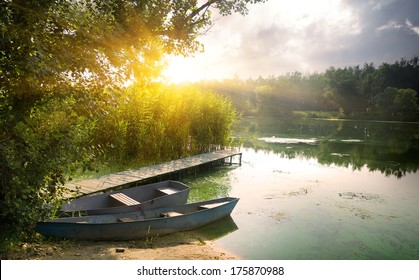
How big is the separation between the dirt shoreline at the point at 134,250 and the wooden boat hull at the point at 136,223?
149mm

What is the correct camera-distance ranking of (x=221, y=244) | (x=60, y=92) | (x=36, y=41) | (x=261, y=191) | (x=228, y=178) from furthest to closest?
1. (x=228, y=178)
2. (x=261, y=191)
3. (x=221, y=244)
4. (x=60, y=92)
5. (x=36, y=41)

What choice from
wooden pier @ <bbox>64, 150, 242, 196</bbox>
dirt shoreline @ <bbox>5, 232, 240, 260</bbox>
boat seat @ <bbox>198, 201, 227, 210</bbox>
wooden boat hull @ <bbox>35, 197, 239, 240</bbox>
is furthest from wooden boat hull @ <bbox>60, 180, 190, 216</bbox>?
dirt shoreline @ <bbox>5, 232, 240, 260</bbox>

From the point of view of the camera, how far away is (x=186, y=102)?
16.2m

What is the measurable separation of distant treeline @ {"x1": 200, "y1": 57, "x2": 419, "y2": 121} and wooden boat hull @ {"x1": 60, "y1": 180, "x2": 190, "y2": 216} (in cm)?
5412

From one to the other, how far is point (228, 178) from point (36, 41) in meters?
10.8

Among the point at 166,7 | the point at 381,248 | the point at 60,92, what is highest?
the point at 166,7

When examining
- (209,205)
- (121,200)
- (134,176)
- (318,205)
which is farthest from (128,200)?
(318,205)

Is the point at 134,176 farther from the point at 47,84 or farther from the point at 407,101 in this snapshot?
the point at 407,101

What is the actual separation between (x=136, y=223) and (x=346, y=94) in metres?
71.6

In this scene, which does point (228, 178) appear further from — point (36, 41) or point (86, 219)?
point (36, 41)

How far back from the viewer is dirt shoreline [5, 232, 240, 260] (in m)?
5.97

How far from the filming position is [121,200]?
27.3 ft

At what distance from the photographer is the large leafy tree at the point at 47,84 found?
16.3 feet
